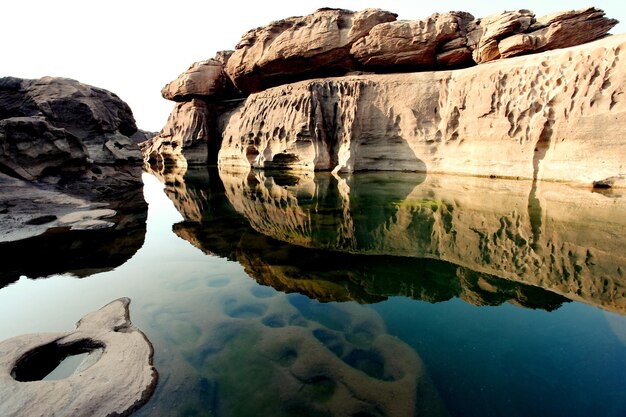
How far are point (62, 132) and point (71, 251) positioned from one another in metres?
8.18

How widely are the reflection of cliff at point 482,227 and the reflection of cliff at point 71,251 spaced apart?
105 inches

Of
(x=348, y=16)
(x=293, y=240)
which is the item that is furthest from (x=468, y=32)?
(x=293, y=240)

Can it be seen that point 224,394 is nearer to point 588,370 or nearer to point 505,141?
point 588,370

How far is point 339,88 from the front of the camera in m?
18.5

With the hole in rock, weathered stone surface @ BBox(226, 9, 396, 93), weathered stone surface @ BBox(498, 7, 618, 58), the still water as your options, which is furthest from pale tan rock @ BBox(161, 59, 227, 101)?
the hole in rock

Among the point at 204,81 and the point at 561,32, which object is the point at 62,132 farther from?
the point at 561,32

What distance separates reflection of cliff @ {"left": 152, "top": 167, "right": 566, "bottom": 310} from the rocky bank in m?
9.05

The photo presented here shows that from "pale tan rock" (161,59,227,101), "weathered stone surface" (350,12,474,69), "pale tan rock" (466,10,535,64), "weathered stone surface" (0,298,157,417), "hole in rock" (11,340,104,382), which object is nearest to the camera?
"weathered stone surface" (0,298,157,417)

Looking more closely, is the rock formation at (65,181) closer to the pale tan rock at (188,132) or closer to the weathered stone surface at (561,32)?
the pale tan rock at (188,132)

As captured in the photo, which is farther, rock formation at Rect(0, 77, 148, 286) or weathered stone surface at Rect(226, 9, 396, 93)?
weathered stone surface at Rect(226, 9, 396, 93)

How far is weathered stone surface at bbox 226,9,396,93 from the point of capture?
18.5 m

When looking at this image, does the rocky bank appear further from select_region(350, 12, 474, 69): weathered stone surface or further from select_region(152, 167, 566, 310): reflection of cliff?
select_region(152, 167, 566, 310): reflection of cliff

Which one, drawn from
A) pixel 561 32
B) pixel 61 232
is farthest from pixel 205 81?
pixel 561 32

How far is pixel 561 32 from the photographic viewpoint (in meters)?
13.7
